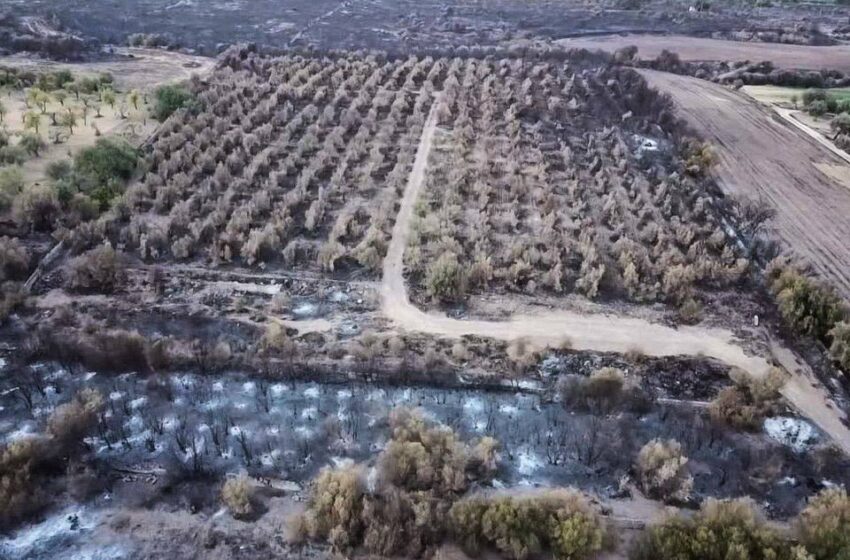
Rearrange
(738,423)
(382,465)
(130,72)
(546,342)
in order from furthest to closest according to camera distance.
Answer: (130,72) → (546,342) → (738,423) → (382,465)

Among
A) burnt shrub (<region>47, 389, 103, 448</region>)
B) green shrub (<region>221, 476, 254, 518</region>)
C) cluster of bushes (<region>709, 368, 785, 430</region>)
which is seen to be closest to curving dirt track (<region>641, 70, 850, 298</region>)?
cluster of bushes (<region>709, 368, 785, 430</region>)

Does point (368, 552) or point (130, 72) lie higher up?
point (130, 72)

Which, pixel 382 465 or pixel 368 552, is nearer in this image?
pixel 368 552

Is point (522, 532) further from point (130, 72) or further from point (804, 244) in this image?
point (130, 72)

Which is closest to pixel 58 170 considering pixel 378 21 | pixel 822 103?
pixel 378 21

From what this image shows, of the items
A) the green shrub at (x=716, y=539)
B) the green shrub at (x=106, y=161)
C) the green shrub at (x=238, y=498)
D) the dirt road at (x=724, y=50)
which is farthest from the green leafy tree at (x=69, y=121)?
the dirt road at (x=724, y=50)

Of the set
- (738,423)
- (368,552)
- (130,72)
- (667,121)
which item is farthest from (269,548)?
(130,72)

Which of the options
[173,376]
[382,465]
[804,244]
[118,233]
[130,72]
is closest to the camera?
[382,465]

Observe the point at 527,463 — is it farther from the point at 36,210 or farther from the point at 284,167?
the point at 36,210
